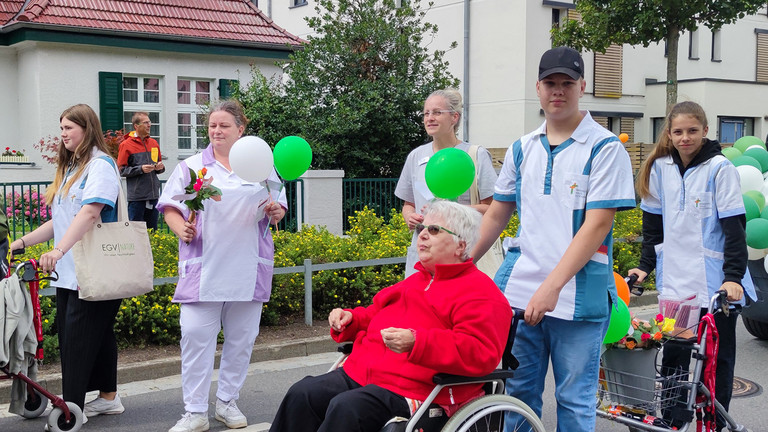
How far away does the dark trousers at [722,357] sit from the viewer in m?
4.39

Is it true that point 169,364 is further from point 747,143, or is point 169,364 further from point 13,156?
point 13,156

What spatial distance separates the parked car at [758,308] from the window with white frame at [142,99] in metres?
13.4

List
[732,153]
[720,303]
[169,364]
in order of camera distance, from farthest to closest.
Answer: [732,153], [169,364], [720,303]

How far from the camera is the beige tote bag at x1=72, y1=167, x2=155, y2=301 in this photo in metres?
4.83

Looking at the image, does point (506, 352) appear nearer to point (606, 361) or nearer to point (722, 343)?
point (606, 361)

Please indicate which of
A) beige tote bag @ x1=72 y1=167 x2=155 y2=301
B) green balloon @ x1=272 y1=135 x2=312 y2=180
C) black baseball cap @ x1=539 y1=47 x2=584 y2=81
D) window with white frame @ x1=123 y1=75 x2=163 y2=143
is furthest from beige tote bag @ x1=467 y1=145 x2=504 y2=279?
window with white frame @ x1=123 y1=75 x2=163 y2=143

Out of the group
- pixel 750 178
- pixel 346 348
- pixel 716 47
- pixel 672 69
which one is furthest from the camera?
pixel 716 47

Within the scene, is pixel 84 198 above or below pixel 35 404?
above

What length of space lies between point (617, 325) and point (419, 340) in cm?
120

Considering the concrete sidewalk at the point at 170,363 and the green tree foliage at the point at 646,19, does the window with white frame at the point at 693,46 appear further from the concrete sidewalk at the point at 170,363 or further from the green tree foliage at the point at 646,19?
the concrete sidewalk at the point at 170,363

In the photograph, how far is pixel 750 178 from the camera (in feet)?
20.7

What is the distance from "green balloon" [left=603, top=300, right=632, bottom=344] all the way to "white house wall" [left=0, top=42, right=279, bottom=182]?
14716 millimetres

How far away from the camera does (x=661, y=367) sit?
14.1ft

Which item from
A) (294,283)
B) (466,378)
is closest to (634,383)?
(466,378)
